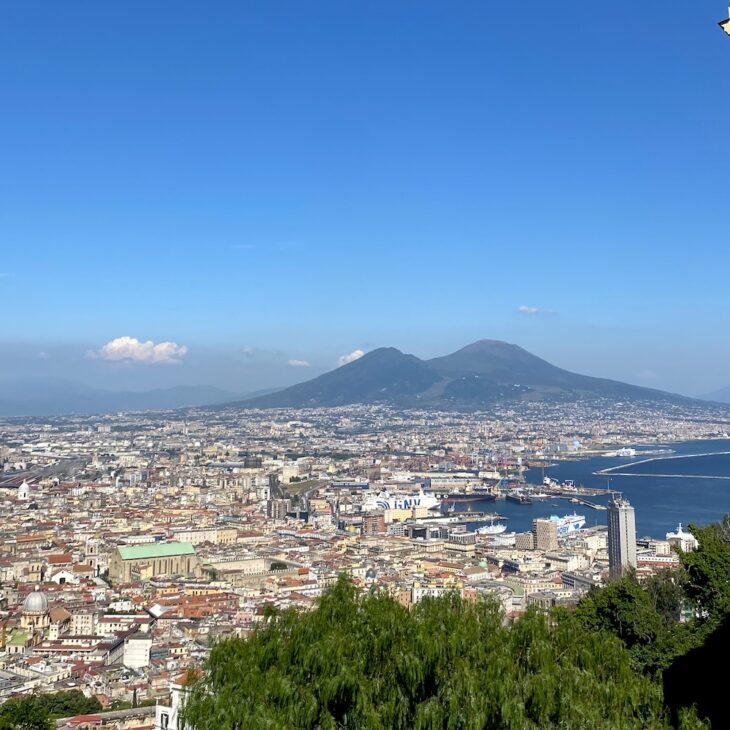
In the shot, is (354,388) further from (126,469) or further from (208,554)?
(208,554)

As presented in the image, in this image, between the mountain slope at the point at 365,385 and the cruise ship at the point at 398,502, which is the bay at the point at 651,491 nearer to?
the cruise ship at the point at 398,502

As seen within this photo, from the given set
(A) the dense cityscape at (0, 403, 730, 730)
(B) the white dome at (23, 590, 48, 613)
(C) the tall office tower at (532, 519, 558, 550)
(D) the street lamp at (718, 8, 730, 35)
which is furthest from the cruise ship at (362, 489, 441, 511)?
(D) the street lamp at (718, 8, 730, 35)

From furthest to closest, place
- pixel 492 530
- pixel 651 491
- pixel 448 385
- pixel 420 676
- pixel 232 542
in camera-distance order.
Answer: pixel 448 385 < pixel 651 491 < pixel 492 530 < pixel 232 542 < pixel 420 676

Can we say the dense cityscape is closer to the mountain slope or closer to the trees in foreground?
the trees in foreground

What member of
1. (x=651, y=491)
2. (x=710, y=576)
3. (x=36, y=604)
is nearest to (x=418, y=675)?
(x=710, y=576)

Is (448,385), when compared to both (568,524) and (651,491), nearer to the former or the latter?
(651,491)
